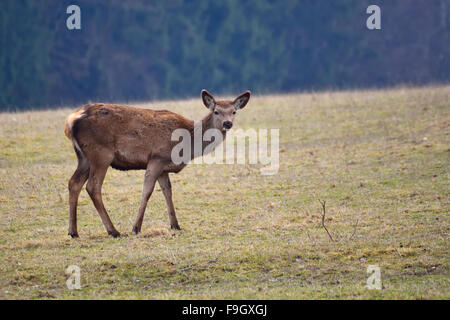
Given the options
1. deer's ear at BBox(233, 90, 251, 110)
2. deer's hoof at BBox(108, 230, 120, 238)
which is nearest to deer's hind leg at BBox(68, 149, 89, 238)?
deer's hoof at BBox(108, 230, 120, 238)

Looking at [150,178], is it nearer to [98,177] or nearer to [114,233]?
[98,177]

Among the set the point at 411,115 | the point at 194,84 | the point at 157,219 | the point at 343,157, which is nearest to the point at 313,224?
the point at 157,219

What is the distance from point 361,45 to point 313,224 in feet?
138

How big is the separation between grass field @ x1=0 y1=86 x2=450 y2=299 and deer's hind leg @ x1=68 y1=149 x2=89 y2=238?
0.24 m

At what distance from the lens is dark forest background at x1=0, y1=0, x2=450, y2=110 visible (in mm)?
49312

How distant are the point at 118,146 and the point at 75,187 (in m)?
1.00

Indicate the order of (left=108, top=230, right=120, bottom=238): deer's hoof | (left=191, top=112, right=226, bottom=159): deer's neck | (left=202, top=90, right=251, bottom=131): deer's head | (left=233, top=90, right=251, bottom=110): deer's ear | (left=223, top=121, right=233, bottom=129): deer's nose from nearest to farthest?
(left=108, top=230, right=120, bottom=238): deer's hoof, (left=223, top=121, right=233, bottom=129): deer's nose, (left=191, top=112, right=226, bottom=159): deer's neck, (left=202, top=90, right=251, bottom=131): deer's head, (left=233, top=90, right=251, bottom=110): deer's ear

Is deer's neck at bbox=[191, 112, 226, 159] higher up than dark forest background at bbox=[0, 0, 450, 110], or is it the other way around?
dark forest background at bbox=[0, 0, 450, 110]

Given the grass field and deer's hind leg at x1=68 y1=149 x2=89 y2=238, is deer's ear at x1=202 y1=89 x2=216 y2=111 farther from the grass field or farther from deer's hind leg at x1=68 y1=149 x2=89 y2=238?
deer's hind leg at x1=68 y1=149 x2=89 y2=238

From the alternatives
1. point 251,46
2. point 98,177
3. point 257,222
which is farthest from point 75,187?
point 251,46

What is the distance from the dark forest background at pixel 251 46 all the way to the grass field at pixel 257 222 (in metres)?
27.7

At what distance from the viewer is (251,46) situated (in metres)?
52.4

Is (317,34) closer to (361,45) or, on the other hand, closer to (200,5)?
(361,45)

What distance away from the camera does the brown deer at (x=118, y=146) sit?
1185cm
